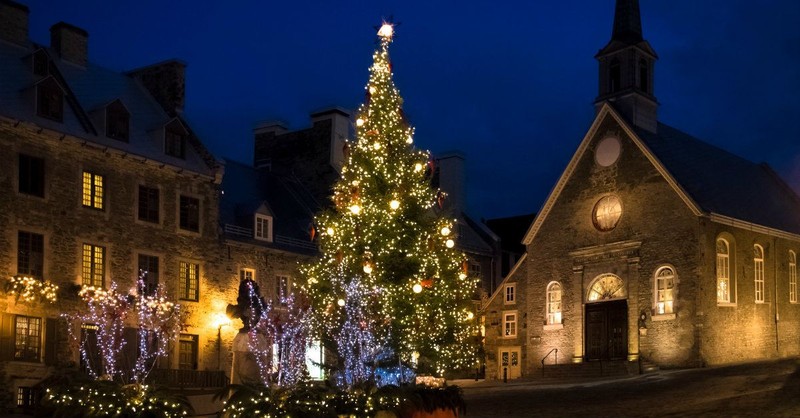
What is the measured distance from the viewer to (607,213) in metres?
40.1

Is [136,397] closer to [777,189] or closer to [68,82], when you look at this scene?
[68,82]

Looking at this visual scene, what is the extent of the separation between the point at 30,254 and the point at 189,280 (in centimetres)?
668

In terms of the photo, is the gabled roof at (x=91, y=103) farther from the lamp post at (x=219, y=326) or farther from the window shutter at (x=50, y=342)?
the window shutter at (x=50, y=342)

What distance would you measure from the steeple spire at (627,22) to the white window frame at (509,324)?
518 inches

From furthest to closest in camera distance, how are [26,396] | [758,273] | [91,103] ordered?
1. [758,273]
2. [91,103]
3. [26,396]

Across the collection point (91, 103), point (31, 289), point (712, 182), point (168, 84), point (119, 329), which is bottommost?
point (119, 329)

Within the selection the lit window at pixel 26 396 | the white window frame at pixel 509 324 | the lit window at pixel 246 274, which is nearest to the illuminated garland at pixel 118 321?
the lit window at pixel 26 396

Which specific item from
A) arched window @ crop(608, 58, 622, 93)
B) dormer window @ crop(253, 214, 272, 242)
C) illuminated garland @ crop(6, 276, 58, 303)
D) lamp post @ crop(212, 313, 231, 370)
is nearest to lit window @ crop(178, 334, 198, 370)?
lamp post @ crop(212, 313, 231, 370)

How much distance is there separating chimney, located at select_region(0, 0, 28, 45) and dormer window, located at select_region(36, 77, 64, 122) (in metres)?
2.83

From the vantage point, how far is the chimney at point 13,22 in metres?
32.4

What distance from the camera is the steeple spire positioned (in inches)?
1670

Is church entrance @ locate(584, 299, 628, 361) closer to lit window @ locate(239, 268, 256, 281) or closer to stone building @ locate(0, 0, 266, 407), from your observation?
lit window @ locate(239, 268, 256, 281)

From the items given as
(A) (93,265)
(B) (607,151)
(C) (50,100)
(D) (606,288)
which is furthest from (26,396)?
(B) (607,151)

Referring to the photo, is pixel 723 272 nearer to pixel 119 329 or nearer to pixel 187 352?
pixel 187 352
